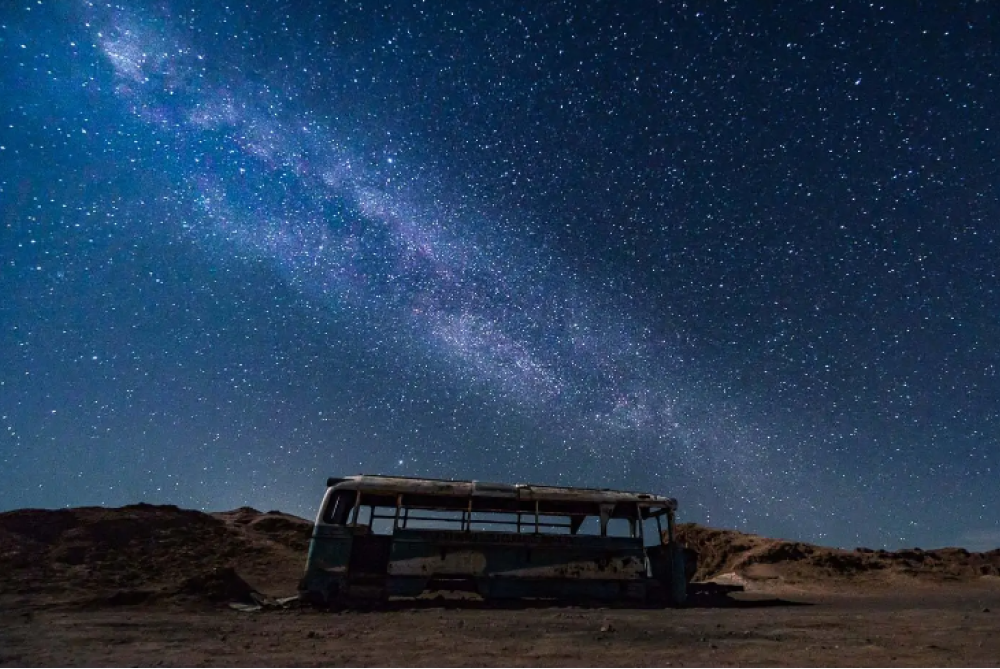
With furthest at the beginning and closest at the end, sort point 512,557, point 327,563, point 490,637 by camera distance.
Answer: point 512,557 < point 327,563 < point 490,637

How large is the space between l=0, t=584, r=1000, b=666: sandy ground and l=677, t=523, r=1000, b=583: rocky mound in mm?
16106

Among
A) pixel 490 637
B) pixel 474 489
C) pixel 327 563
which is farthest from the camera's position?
pixel 474 489

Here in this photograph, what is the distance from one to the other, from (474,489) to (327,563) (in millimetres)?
3530

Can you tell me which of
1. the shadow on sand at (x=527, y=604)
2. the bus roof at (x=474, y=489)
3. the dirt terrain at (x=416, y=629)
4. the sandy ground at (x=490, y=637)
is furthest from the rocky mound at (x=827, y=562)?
the sandy ground at (x=490, y=637)

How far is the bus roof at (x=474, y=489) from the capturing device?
13.6 metres

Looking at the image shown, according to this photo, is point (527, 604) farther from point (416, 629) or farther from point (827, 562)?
point (827, 562)

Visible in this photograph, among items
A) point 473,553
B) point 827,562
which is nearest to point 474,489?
point 473,553

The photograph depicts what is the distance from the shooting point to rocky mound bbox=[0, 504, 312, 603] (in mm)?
20344

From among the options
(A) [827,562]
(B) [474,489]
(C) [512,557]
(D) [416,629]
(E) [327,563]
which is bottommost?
(D) [416,629]

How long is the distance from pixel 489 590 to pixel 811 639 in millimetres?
6906

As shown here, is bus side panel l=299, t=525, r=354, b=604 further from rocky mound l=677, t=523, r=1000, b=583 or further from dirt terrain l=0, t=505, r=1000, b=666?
rocky mound l=677, t=523, r=1000, b=583

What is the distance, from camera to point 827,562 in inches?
1113

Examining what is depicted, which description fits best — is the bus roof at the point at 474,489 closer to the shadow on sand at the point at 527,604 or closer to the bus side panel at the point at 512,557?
the bus side panel at the point at 512,557

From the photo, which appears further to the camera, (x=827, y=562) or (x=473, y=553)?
(x=827, y=562)
